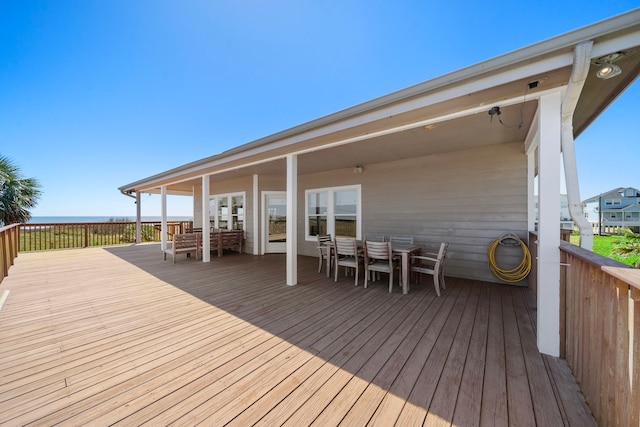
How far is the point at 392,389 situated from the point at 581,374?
1.34 m

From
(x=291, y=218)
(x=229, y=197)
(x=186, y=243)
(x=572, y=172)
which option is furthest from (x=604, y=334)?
(x=229, y=197)

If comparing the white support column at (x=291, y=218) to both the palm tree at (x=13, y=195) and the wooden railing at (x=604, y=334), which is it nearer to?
the wooden railing at (x=604, y=334)

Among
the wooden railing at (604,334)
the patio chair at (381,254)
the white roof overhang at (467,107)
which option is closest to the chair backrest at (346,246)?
the patio chair at (381,254)

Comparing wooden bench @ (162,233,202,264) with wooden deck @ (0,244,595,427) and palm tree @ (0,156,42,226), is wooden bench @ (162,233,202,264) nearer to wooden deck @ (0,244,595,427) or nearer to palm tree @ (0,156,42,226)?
wooden deck @ (0,244,595,427)

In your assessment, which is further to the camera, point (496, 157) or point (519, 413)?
point (496, 157)

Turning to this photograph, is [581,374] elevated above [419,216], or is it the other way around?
[419,216]

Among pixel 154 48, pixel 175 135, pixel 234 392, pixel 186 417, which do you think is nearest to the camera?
pixel 186 417

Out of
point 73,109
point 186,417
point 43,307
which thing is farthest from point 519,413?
point 73,109

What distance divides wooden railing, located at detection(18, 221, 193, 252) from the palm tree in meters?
0.39

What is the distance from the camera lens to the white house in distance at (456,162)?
1.88 meters

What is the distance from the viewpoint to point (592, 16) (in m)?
3.61

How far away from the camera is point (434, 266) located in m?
4.10

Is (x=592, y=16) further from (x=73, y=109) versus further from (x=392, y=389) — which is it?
(x=73, y=109)

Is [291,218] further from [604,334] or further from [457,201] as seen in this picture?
[604,334]
